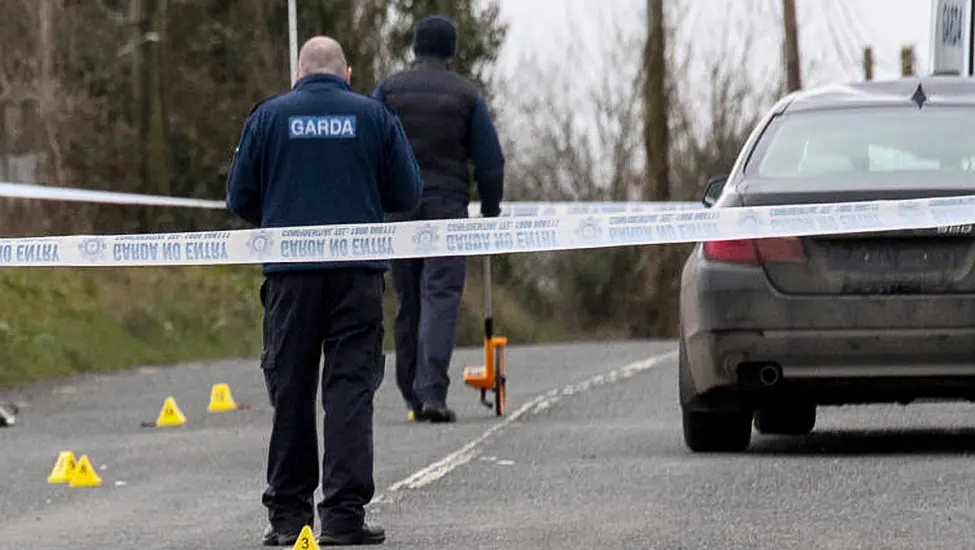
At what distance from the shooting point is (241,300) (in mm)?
32219

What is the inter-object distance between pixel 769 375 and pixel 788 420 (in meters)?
1.72

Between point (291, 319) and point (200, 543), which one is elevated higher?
point (291, 319)

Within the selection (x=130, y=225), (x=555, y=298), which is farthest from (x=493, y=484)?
(x=555, y=298)

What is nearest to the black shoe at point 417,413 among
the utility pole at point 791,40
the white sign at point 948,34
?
the white sign at point 948,34

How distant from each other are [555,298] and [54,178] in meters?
14.4

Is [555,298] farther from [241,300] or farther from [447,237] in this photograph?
[447,237]

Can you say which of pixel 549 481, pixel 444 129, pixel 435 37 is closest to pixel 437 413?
pixel 444 129

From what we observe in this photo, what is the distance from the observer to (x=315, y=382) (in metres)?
9.12

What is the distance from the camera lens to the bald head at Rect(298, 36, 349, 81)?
363 inches

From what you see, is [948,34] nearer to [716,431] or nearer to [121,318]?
[716,431]

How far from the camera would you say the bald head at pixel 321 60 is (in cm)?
923

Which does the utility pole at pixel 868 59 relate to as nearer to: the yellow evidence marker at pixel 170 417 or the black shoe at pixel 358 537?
the yellow evidence marker at pixel 170 417

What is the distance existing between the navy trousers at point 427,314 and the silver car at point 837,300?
2866 millimetres

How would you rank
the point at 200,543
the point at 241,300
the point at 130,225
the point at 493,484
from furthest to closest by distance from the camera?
the point at 130,225 < the point at 241,300 < the point at 493,484 < the point at 200,543
